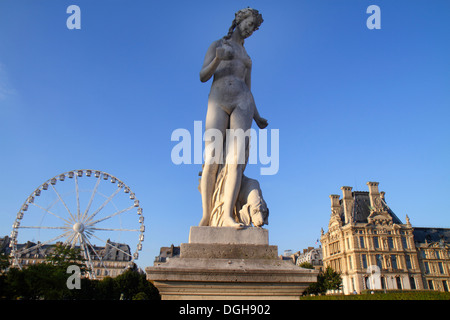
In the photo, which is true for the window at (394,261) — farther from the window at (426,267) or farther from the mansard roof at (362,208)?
the mansard roof at (362,208)

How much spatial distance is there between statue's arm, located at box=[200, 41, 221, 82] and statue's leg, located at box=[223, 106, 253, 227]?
77cm

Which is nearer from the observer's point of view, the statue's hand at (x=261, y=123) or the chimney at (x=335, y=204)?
the statue's hand at (x=261, y=123)

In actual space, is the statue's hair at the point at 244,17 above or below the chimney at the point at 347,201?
below

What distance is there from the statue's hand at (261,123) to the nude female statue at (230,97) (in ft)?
0.36

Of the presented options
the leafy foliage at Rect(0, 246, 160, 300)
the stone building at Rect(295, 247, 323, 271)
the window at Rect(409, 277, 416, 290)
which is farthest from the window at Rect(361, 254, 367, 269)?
the leafy foliage at Rect(0, 246, 160, 300)

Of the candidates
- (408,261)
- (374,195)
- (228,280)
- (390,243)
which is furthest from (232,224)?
(374,195)

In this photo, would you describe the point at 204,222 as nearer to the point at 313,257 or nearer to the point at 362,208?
the point at 362,208

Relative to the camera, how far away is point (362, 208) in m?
74.8

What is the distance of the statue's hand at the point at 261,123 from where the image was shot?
612 centimetres

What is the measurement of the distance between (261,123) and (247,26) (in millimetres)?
1787

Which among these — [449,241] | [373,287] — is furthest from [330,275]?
[449,241]

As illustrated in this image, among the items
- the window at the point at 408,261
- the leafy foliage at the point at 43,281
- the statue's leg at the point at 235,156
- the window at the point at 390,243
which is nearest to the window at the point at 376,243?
the window at the point at 390,243
